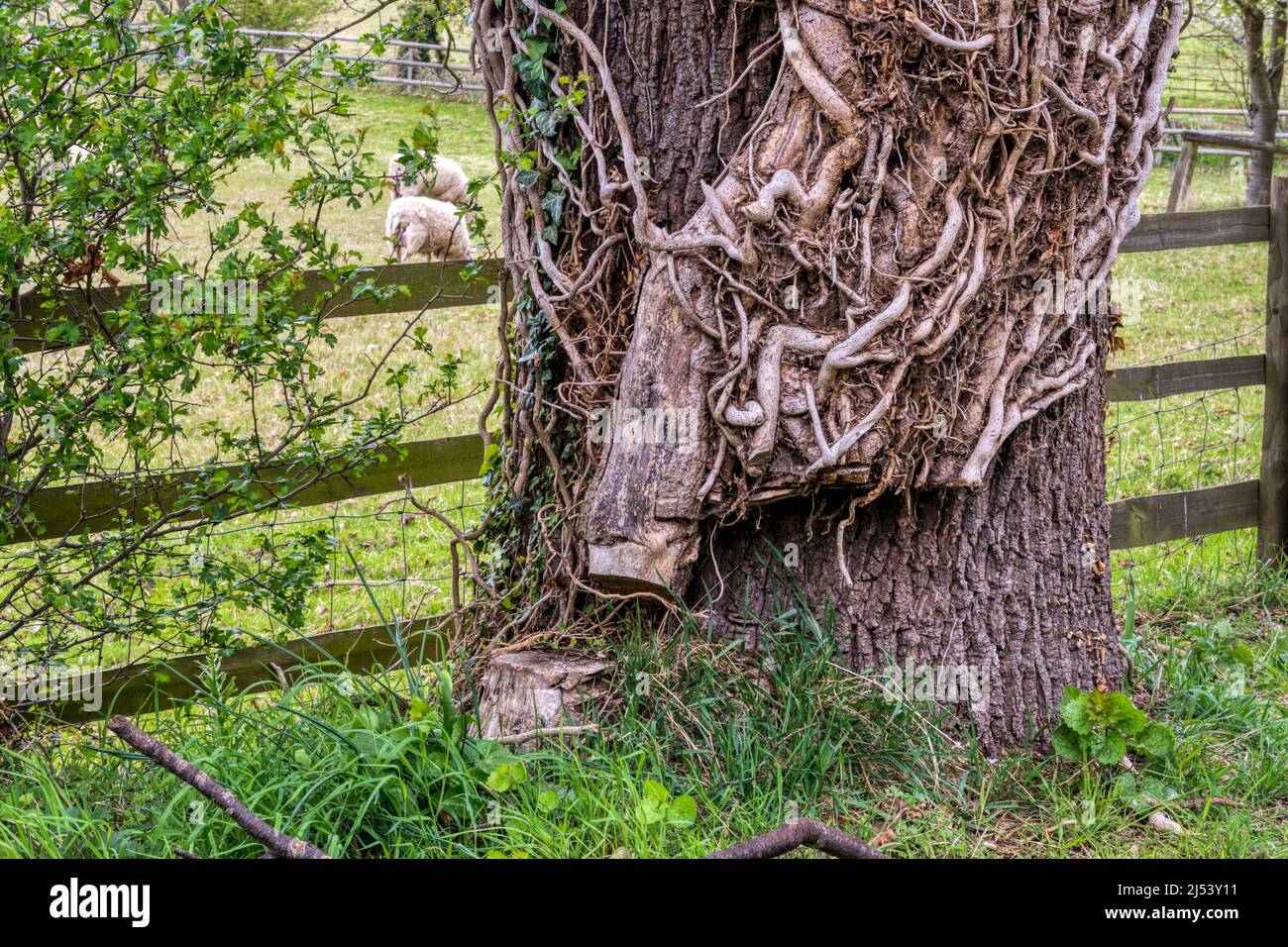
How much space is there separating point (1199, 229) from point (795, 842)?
449 cm

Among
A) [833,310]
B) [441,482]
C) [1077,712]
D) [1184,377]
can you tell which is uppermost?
[833,310]

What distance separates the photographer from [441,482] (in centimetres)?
471

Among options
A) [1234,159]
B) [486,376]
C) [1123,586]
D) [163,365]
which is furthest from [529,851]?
[1234,159]

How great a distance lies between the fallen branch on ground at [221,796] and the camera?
2.36 meters

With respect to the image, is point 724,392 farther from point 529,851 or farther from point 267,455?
point 267,455

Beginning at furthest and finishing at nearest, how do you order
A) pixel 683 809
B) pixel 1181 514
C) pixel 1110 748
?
pixel 1181 514 < pixel 1110 748 < pixel 683 809

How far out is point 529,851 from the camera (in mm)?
2531

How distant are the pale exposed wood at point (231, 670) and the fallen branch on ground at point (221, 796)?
132cm

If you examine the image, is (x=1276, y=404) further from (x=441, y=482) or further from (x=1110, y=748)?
(x=441, y=482)

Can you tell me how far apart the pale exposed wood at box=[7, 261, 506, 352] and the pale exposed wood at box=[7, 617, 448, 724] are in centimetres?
118

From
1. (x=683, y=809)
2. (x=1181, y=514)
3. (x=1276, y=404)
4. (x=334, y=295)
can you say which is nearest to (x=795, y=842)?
(x=683, y=809)

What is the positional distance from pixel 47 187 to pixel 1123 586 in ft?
15.5

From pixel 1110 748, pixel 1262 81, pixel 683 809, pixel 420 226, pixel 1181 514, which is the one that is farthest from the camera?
pixel 1262 81

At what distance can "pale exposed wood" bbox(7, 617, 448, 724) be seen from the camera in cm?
395
